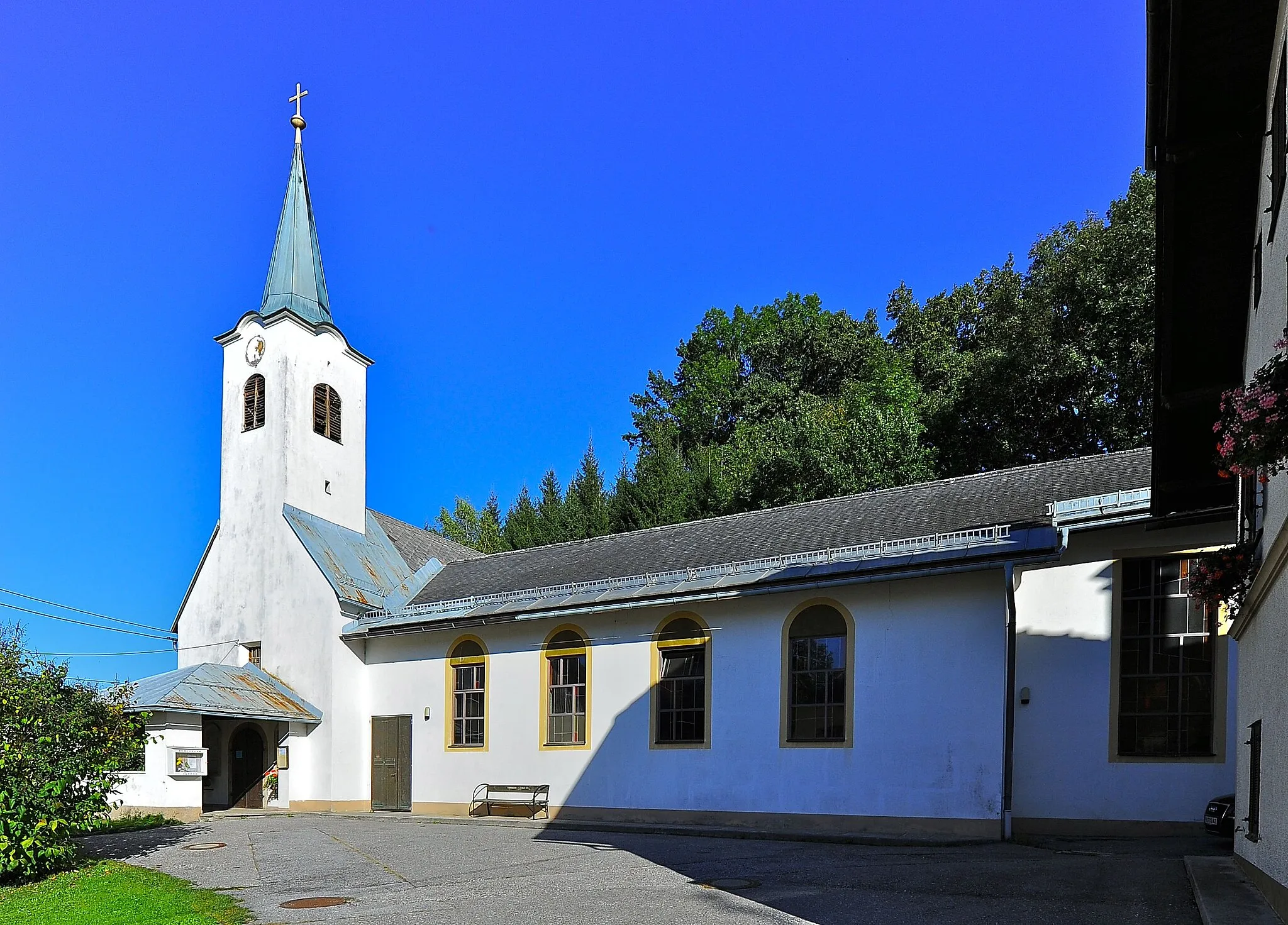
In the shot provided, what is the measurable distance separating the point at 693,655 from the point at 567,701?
9.93ft

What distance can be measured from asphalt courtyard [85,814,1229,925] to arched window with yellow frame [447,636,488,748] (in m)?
4.53

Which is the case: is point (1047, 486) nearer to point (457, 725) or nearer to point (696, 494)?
point (457, 725)

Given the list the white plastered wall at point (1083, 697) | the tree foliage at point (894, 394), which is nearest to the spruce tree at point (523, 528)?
the tree foliage at point (894, 394)

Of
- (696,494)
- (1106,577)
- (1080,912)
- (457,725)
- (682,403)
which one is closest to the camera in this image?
(1080,912)

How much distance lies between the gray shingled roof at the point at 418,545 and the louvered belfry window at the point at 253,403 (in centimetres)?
429

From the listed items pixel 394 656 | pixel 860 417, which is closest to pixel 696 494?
pixel 860 417

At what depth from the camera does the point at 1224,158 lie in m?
8.67

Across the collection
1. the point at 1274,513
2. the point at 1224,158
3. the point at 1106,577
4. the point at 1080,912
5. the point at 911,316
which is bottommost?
the point at 1080,912

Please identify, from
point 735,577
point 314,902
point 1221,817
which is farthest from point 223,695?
point 1221,817

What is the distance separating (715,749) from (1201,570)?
10017 mm

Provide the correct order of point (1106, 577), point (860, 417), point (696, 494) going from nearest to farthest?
point (1106, 577), point (860, 417), point (696, 494)

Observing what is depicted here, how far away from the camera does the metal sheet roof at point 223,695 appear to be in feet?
66.6

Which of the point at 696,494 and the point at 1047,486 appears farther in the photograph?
the point at 696,494

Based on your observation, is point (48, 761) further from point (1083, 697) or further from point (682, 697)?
point (1083, 697)
